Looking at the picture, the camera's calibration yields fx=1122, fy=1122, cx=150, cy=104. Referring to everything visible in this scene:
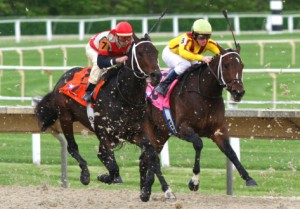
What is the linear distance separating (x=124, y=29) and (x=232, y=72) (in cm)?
99

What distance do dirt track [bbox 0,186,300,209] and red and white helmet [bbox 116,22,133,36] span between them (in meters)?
1.31

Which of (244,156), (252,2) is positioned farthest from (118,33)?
(252,2)

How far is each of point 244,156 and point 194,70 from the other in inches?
102

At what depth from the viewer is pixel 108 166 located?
8750 millimetres

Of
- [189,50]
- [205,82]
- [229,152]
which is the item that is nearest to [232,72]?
[205,82]

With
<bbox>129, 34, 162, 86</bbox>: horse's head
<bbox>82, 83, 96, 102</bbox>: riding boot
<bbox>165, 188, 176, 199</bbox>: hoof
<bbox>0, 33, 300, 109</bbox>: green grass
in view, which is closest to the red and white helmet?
<bbox>129, 34, 162, 86</bbox>: horse's head

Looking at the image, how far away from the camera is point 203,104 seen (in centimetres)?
934

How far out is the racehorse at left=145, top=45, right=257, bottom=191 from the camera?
8.95 metres

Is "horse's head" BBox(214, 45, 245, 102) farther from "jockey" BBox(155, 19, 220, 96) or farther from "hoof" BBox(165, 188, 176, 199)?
"hoof" BBox(165, 188, 176, 199)

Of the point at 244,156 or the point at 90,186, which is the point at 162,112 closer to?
the point at 90,186

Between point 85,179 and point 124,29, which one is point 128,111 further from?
point 85,179

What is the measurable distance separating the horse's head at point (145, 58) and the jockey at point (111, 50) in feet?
0.44

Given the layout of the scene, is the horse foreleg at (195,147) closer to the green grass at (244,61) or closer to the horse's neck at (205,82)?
the horse's neck at (205,82)

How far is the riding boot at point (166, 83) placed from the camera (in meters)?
9.79
